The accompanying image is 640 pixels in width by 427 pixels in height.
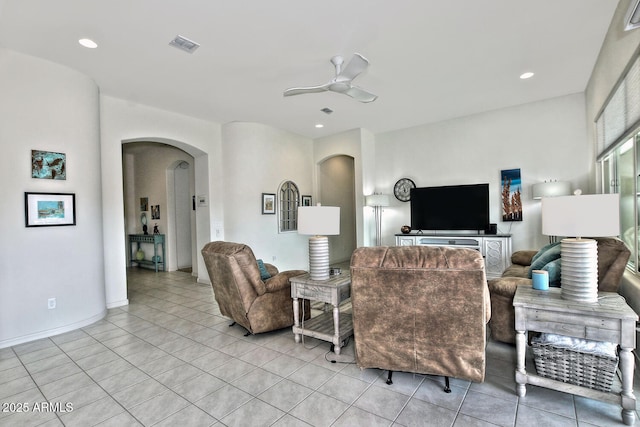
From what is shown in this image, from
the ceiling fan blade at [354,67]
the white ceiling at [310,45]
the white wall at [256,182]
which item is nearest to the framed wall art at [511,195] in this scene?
the white ceiling at [310,45]

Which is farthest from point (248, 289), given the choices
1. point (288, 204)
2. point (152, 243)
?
point (152, 243)

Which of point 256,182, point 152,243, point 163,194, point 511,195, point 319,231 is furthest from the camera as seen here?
point 152,243

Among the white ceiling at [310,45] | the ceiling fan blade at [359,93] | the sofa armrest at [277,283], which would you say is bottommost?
the sofa armrest at [277,283]

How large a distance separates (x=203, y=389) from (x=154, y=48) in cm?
341

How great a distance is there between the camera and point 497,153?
18.3 ft

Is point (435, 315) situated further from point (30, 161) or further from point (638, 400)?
point (30, 161)

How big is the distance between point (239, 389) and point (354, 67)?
3098 mm

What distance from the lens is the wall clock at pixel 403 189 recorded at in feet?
21.4

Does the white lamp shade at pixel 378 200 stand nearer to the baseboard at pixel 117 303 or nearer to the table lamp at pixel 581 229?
the table lamp at pixel 581 229

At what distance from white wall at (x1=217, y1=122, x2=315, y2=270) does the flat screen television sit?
2781 millimetres

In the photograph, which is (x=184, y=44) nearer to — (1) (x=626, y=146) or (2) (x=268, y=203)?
(2) (x=268, y=203)

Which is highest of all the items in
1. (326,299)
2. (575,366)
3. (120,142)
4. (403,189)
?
(120,142)

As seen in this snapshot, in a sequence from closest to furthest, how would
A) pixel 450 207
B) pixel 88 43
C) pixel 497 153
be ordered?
pixel 88 43
pixel 497 153
pixel 450 207

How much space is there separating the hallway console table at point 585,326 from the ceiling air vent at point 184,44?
380 cm
